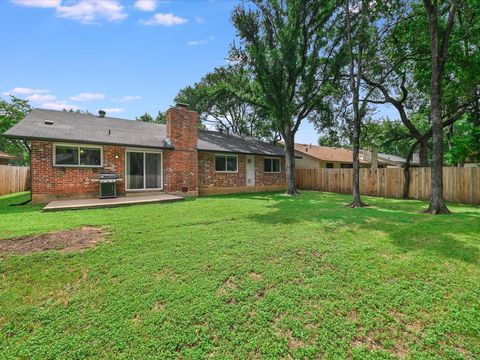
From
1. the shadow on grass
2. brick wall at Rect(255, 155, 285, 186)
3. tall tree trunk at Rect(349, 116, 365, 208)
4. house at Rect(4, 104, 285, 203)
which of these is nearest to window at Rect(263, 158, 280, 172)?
house at Rect(4, 104, 285, 203)

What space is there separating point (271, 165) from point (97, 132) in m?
→ 10.5

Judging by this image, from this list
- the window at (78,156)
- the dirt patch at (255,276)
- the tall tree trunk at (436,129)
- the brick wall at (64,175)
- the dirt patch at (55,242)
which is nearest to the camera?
the dirt patch at (255,276)

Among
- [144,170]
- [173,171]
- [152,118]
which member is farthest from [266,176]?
[152,118]

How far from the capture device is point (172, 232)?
5352 millimetres

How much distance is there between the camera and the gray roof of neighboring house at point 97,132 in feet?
31.1

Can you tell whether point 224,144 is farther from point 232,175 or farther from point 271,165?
point 271,165

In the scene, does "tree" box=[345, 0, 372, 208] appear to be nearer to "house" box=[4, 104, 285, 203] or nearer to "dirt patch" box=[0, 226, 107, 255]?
"house" box=[4, 104, 285, 203]

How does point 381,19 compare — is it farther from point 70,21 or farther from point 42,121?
point 42,121

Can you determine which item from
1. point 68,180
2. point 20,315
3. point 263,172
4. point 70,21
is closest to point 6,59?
point 70,21

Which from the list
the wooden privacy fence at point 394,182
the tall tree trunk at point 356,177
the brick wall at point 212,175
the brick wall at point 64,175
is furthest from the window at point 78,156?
the wooden privacy fence at point 394,182

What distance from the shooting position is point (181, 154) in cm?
1227

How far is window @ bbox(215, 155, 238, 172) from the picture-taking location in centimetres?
1421

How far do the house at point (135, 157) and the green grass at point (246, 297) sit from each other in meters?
5.13

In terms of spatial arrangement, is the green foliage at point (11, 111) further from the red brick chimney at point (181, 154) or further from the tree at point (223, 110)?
the red brick chimney at point (181, 154)
